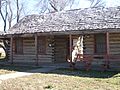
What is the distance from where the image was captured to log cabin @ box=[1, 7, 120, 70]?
786 inches

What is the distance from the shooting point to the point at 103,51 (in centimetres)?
2158

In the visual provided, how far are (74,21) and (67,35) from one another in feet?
7.74

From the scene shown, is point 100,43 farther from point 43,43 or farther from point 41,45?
point 41,45

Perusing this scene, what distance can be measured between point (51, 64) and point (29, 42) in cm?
320

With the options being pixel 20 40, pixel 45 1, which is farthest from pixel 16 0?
pixel 20 40

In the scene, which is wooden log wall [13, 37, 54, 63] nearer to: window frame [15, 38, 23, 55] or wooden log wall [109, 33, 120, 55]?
window frame [15, 38, 23, 55]

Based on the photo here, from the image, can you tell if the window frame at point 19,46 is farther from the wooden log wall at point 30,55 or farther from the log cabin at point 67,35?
the wooden log wall at point 30,55

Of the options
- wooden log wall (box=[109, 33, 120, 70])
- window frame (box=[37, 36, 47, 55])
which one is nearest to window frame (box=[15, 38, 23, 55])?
window frame (box=[37, 36, 47, 55])

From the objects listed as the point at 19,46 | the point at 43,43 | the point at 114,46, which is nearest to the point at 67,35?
the point at 43,43

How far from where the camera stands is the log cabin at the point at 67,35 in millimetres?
19969

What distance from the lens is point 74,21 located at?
22.9 m

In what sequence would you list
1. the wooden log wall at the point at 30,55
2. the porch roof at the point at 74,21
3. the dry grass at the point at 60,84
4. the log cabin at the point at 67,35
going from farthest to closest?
the wooden log wall at the point at 30,55, the porch roof at the point at 74,21, the log cabin at the point at 67,35, the dry grass at the point at 60,84

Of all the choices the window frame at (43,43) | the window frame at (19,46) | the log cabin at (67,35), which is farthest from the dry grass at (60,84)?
the window frame at (19,46)

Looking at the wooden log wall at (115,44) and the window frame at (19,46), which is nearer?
the wooden log wall at (115,44)
